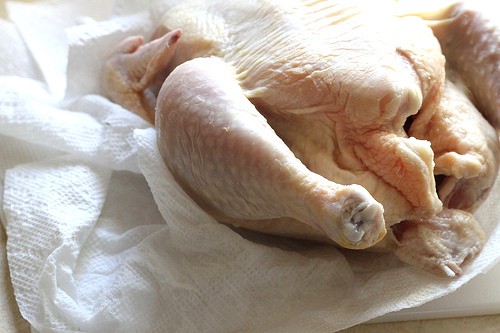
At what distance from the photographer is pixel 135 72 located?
1188 millimetres

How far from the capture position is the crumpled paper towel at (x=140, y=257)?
940 mm

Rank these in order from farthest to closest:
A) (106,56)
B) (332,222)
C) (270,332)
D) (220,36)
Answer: (106,56) < (220,36) < (270,332) < (332,222)

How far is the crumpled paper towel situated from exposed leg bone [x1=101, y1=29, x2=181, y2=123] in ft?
0.15

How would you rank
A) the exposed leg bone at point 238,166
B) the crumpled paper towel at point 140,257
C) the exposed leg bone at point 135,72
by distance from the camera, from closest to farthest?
the exposed leg bone at point 238,166 → the crumpled paper towel at point 140,257 → the exposed leg bone at point 135,72

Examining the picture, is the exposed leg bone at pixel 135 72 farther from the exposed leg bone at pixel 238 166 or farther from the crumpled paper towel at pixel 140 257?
the exposed leg bone at pixel 238 166

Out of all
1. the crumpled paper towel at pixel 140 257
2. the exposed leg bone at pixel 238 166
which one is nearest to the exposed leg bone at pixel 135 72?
the crumpled paper towel at pixel 140 257

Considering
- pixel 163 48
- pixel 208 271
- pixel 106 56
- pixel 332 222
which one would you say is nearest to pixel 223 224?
pixel 208 271

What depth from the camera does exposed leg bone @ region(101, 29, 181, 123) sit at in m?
1.14

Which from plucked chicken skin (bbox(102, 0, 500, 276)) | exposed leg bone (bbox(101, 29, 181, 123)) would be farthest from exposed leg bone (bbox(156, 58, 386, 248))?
exposed leg bone (bbox(101, 29, 181, 123))

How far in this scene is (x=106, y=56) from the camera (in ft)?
4.11

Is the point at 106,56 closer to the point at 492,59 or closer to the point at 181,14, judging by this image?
the point at 181,14

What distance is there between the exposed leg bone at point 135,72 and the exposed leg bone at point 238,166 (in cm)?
19

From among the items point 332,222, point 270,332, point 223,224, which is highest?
point 332,222

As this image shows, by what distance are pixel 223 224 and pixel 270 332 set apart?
166 millimetres
